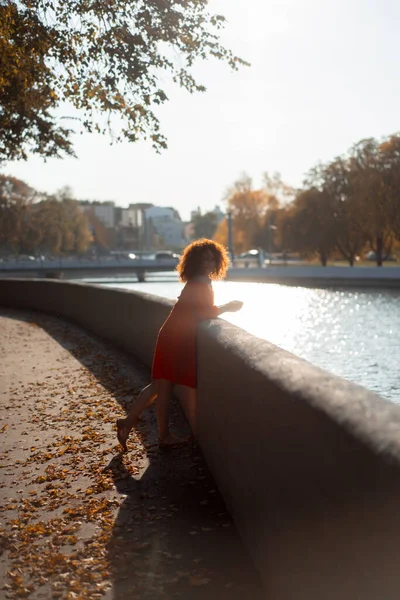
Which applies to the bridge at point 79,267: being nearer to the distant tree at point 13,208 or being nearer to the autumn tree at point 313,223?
the distant tree at point 13,208

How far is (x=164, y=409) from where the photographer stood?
7176 millimetres

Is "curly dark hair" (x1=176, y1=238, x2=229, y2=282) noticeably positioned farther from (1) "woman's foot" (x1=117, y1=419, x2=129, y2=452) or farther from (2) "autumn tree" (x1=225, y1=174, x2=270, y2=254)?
(2) "autumn tree" (x1=225, y1=174, x2=270, y2=254)

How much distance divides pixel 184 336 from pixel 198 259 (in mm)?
656

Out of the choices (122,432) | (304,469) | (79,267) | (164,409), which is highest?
(304,469)

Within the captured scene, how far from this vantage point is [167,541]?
503cm

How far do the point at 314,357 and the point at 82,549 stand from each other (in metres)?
25.1

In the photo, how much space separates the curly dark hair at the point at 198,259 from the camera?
7102 mm

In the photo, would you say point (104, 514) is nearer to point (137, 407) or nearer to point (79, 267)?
point (137, 407)

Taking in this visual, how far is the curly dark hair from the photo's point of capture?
7.10 meters

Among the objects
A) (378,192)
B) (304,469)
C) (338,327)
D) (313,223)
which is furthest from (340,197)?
(304,469)

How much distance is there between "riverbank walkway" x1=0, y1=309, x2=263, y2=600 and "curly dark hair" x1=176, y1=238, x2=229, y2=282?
5.09 ft

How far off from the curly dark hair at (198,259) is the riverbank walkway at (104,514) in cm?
155

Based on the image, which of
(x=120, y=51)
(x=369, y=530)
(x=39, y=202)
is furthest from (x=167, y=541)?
(x=39, y=202)

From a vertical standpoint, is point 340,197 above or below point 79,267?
above
